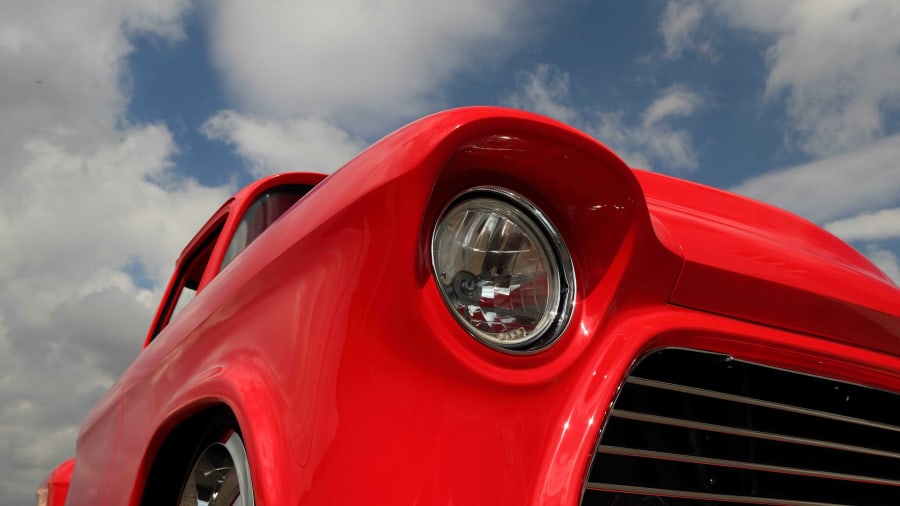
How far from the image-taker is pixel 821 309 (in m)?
1.63

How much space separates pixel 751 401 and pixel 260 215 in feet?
5.63

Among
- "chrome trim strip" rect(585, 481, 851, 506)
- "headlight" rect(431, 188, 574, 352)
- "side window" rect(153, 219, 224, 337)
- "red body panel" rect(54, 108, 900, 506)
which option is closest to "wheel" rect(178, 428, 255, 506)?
"red body panel" rect(54, 108, 900, 506)

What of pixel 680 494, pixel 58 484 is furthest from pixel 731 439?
pixel 58 484

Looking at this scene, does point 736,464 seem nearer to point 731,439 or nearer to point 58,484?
point 731,439

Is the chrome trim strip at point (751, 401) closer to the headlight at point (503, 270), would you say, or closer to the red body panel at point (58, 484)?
the headlight at point (503, 270)

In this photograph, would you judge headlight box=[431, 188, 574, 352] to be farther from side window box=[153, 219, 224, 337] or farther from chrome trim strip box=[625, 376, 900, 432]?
side window box=[153, 219, 224, 337]

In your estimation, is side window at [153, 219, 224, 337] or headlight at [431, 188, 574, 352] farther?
side window at [153, 219, 224, 337]

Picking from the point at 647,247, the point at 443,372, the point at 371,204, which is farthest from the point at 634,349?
the point at 371,204

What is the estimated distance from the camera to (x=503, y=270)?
1.30 m

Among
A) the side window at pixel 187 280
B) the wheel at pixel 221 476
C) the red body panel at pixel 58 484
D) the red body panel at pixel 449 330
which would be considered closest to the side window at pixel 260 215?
the side window at pixel 187 280

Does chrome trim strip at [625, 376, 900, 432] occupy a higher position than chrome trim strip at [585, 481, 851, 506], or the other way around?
chrome trim strip at [625, 376, 900, 432]

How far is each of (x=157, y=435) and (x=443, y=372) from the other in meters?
0.80

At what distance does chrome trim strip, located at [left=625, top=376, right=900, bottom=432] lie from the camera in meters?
1.38

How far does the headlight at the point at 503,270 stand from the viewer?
1.25m
